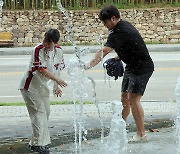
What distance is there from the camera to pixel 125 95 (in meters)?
7.95

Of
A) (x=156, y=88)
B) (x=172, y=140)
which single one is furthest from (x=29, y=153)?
(x=156, y=88)

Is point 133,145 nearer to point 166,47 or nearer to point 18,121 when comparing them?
point 18,121

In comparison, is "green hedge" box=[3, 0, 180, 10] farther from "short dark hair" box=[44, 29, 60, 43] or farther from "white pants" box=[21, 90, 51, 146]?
"short dark hair" box=[44, 29, 60, 43]

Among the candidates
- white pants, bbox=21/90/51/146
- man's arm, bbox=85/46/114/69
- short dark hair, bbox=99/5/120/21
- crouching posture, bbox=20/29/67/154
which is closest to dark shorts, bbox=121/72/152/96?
man's arm, bbox=85/46/114/69

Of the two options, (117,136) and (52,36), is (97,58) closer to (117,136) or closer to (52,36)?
(52,36)

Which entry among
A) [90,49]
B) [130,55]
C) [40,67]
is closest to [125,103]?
[130,55]

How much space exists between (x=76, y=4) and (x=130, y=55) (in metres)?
18.8

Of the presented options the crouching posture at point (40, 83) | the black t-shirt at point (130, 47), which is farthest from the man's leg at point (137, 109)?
the crouching posture at point (40, 83)

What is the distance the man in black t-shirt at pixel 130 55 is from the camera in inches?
297

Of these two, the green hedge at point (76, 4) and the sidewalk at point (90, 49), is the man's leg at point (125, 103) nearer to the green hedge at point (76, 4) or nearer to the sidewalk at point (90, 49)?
the sidewalk at point (90, 49)

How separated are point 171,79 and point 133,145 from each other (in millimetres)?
7732

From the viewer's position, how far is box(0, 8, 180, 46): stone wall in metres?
25.1

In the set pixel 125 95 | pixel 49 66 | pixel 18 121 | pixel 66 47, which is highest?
pixel 49 66

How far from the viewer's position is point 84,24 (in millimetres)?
25234
